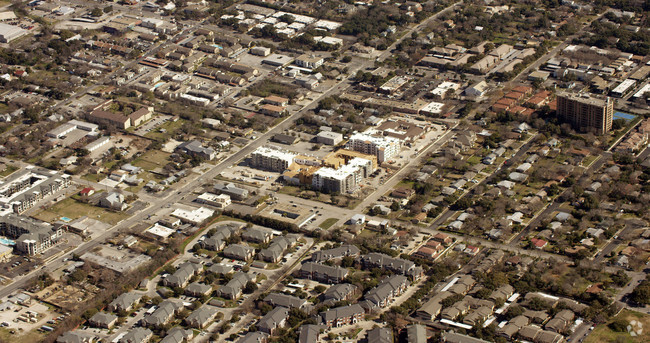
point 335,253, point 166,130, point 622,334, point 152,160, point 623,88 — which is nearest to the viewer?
point 622,334

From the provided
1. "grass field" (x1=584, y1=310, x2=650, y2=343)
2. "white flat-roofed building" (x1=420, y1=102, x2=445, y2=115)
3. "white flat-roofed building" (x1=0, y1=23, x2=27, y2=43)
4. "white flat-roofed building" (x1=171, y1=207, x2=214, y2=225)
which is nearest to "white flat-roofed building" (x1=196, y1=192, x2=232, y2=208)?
"white flat-roofed building" (x1=171, y1=207, x2=214, y2=225)

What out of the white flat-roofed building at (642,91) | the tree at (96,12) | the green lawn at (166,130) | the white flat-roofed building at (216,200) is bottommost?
the white flat-roofed building at (642,91)

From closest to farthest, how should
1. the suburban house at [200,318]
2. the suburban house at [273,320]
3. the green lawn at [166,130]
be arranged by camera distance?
the suburban house at [273,320], the suburban house at [200,318], the green lawn at [166,130]

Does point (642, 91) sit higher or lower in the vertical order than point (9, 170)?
lower

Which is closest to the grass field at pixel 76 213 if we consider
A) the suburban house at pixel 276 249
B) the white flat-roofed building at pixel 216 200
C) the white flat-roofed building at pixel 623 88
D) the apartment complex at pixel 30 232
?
the apartment complex at pixel 30 232

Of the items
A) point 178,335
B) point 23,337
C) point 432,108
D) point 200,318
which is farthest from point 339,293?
point 432,108

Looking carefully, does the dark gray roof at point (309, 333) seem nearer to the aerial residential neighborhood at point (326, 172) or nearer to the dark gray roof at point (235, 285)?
the aerial residential neighborhood at point (326, 172)

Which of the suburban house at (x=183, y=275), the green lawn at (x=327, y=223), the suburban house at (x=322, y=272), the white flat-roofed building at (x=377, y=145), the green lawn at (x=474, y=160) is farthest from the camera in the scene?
the white flat-roofed building at (x=377, y=145)

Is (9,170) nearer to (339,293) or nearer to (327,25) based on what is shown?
(339,293)
